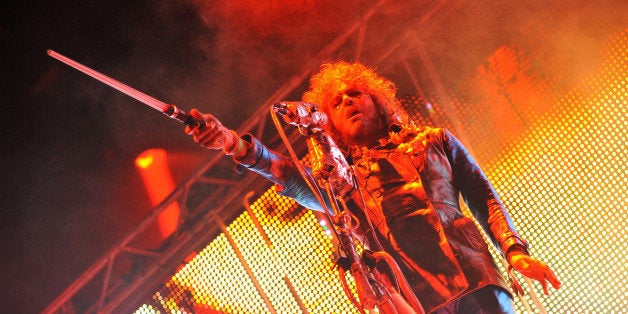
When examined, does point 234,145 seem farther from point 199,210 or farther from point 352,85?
point 199,210

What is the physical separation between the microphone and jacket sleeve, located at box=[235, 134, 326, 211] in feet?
1.55

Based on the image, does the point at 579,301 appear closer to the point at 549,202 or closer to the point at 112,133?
the point at 549,202

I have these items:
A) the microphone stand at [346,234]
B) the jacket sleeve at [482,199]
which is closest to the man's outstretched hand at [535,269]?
the jacket sleeve at [482,199]

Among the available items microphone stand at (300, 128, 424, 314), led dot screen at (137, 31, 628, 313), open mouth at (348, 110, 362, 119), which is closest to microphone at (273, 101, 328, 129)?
microphone stand at (300, 128, 424, 314)

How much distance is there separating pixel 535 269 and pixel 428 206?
529mm

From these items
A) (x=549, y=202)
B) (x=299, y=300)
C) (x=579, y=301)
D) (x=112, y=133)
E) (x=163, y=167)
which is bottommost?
(x=579, y=301)

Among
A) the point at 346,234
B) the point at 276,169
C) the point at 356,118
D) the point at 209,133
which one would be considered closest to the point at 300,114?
the point at 209,133

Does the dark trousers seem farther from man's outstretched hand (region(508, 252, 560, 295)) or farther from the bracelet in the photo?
the bracelet

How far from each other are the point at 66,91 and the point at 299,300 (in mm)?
3589

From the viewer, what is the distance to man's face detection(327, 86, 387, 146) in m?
2.79

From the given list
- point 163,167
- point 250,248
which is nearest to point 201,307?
point 250,248

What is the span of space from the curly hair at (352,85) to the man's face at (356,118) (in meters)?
0.04

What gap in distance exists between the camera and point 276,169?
2.67 metres

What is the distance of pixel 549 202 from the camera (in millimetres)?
3824
